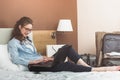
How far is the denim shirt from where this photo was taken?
319 centimetres

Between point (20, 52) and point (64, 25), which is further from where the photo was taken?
point (64, 25)

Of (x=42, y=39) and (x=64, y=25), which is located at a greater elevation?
(x=64, y=25)

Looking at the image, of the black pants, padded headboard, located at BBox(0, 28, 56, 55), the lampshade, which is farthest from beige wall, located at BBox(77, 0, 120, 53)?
the black pants

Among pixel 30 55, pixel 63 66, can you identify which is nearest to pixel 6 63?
pixel 30 55

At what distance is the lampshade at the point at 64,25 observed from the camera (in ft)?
13.9

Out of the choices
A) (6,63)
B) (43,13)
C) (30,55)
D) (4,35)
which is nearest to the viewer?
(6,63)

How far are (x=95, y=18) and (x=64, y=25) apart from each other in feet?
3.22

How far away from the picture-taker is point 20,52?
133 inches

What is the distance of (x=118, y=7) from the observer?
16.1 feet

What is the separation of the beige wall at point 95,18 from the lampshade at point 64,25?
726mm

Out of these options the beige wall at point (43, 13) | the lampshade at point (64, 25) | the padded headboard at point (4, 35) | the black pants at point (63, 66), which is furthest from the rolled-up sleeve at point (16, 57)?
the lampshade at point (64, 25)

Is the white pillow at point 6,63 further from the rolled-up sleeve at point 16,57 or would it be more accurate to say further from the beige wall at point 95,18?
the beige wall at point 95,18

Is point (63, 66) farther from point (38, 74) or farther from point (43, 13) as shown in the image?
point (43, 13)

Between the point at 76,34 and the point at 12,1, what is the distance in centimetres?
137
